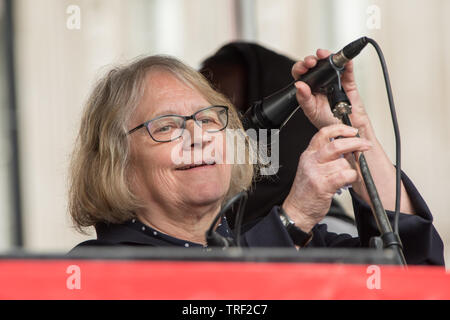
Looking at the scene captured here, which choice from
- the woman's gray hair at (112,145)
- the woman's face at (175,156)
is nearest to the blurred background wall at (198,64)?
the woman's gray hair at (112,145)

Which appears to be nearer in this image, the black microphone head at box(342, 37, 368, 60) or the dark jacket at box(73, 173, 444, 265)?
the black microphone head at box(342, 37, 368, 60)

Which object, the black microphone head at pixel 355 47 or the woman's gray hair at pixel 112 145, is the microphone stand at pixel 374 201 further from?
the woman's gray hair at pixel 112 145

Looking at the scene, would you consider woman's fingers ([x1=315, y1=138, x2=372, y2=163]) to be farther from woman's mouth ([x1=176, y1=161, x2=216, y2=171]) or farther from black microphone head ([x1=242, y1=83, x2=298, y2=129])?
woman's mouth ([x1=176, y1=161, x2=216, y2=171])

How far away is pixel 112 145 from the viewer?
6.07 ft

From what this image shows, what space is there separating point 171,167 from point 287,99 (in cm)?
34

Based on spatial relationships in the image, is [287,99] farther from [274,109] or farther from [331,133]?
[331,133]

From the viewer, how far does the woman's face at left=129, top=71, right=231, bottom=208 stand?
1.72 m

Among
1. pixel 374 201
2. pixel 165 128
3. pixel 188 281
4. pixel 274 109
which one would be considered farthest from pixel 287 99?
pixel 188 281

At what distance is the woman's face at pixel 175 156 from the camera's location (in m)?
1.72

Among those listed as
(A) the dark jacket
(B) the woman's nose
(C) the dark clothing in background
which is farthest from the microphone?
(C) the dark clothing in background

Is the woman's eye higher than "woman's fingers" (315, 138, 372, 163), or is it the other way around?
the woman's eye

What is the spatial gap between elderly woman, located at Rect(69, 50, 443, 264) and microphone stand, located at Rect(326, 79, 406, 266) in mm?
161

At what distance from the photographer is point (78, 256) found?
2.53 feet
